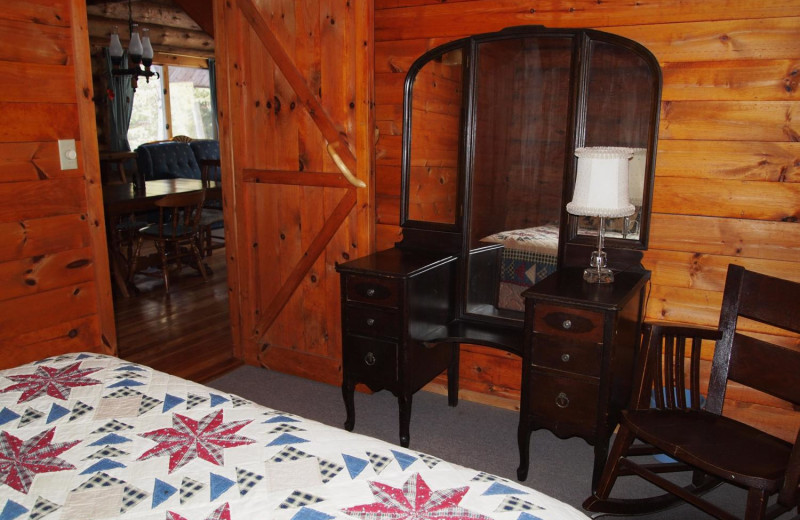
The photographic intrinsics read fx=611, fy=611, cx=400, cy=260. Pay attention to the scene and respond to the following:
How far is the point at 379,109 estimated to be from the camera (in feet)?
10.0

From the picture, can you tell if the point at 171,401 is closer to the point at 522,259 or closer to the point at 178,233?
the point at 522,259

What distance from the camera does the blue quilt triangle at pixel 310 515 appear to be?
1129 millimetres

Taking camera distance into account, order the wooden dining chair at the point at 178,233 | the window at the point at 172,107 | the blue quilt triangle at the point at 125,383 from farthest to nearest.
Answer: the window at the point at 172,107, the wooden dining chair at the point at 178,233, the blue quilt triangle at the point at 125,383

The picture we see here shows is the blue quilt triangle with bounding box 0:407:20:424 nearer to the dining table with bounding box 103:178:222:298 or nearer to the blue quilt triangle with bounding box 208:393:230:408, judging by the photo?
the blue quilt triangle with bounding box 208:393:230:408

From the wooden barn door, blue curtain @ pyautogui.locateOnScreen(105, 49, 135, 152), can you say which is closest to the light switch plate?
the wooden barn door

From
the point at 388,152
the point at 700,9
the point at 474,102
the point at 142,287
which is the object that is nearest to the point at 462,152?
the point at 474,102

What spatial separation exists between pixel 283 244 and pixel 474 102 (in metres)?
1.31

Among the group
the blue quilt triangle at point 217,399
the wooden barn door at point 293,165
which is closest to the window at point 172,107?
the wooden barn door at point 293,165

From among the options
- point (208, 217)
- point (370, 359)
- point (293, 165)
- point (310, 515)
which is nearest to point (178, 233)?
point (208, 217)

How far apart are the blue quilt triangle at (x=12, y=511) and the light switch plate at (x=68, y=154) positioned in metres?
1.85

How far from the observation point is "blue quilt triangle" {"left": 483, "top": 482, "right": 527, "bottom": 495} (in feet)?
4.03

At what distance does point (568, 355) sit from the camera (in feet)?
7.29

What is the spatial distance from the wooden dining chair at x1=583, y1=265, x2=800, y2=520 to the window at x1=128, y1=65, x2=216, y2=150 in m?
7.55

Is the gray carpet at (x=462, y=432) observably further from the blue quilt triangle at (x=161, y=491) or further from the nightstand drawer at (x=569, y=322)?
the blue quilt triangle at (x=161, y=491)
